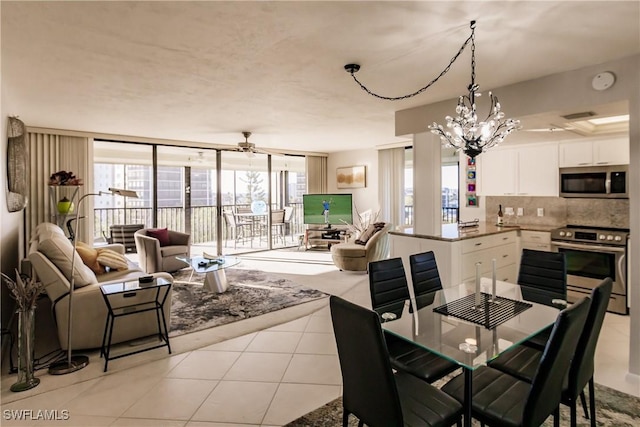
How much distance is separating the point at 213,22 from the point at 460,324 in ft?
7.60

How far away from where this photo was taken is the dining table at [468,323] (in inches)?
65.2

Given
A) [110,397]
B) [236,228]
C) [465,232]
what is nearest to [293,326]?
[110,397]

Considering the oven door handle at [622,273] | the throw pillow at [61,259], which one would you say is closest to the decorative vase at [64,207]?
the throw pillow at [61,259]

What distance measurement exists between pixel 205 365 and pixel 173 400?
1.61ft

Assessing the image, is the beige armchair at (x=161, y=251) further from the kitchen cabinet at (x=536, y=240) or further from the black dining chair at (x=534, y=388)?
the kitchen cabinet at (x=536, y=240)

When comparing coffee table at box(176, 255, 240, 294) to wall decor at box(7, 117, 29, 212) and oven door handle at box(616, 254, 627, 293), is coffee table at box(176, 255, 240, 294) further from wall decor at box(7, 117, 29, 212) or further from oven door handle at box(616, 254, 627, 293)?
oven door handle at box(616, 254, 627, 293)

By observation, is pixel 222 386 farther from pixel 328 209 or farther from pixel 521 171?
pixel 328 209

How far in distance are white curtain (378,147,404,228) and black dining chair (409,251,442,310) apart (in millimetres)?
4692

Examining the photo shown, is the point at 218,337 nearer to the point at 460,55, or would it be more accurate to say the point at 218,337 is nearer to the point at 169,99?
the point at 169,99

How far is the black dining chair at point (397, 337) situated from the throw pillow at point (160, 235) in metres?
4.73

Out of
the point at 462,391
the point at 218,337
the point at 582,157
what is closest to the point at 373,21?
the point at 462,391

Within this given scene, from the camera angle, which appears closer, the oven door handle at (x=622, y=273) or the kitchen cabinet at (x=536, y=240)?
the oven door handle at (x=622, y=273)

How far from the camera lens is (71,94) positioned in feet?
11.9

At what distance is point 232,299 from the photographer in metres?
4.54
